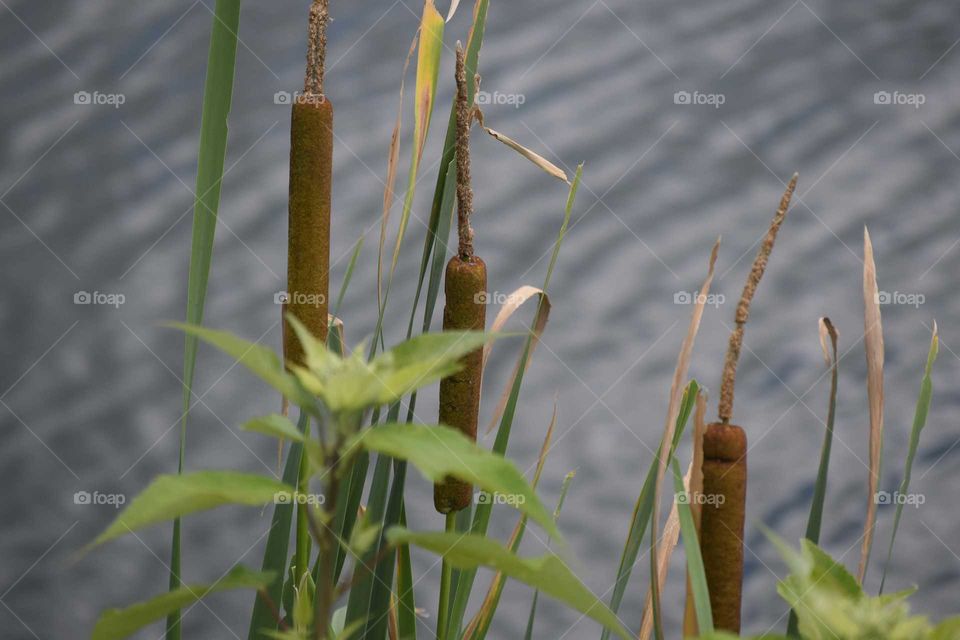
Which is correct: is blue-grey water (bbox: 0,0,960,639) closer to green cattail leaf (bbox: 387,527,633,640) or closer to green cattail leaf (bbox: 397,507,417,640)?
green cattail leaf (bbox: 397,507,417,640)

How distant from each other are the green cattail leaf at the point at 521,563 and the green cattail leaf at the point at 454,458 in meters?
0.01

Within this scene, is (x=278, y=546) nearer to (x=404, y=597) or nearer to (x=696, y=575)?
(x=404, y=597)

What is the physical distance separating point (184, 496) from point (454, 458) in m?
0.06

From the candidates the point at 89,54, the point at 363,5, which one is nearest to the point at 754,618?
the point at 363,5

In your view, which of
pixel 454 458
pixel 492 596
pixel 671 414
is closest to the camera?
pixel 454 458

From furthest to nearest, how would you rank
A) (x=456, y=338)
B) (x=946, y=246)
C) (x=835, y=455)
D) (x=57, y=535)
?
(x=946, y=246) → (x=835, y=455) → (x=57, y=535) → (x=456, y=338)

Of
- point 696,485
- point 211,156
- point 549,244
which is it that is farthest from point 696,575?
point 549,244

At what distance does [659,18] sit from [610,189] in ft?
1.17

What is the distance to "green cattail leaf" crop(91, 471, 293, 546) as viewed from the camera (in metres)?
0.19

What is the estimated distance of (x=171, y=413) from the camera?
149 centimetres

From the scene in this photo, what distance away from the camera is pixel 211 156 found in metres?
0.39

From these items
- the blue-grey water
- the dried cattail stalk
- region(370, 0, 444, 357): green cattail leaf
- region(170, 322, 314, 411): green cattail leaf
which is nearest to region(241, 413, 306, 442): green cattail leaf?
region(170, 322, 314, 411): green cattail leaf

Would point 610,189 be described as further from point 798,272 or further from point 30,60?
point 30,60

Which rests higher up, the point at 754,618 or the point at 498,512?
the point at 498,512
